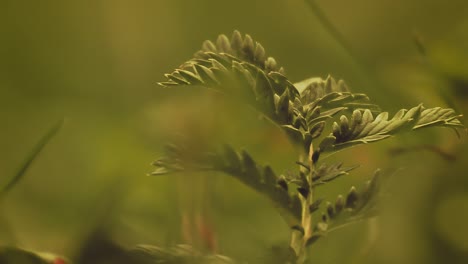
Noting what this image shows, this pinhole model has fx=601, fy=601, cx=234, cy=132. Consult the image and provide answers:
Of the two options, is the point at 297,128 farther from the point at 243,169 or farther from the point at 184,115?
the point at 184,115

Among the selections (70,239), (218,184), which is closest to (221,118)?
(218,184)

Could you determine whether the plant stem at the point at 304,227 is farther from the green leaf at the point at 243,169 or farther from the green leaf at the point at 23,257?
the green leaf at the point at 23,257

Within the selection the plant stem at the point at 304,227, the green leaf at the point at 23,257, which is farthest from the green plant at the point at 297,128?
the green leaf at the point at 23,257

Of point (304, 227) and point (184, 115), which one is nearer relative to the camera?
point (304, 227)

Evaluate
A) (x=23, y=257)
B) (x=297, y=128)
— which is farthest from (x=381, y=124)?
(x=23, y=257)

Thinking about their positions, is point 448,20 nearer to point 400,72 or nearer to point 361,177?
point 400,72

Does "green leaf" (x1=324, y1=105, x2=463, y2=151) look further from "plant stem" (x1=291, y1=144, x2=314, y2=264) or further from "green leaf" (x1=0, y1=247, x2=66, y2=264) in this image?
"green leaf" (x1=0, y1=247, x2=66, y2=264)
